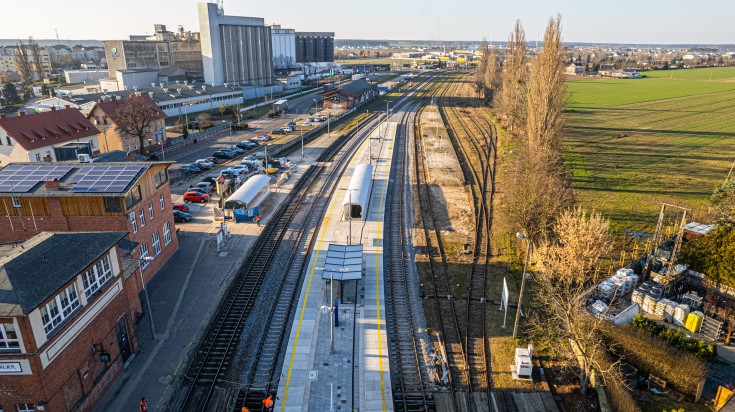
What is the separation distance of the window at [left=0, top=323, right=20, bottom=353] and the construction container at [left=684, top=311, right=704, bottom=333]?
110 ft

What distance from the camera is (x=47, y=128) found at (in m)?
53.0

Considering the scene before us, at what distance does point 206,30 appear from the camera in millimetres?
120875

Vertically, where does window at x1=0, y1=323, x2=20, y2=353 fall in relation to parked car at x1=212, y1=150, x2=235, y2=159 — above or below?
above

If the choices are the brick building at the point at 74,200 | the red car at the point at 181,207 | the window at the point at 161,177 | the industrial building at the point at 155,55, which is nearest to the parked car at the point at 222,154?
the red car at the point at 181,207

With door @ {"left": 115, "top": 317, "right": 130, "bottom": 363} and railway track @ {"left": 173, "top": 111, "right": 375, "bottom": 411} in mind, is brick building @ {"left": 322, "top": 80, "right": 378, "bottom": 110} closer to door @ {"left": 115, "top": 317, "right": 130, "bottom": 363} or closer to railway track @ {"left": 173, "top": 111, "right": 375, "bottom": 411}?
→ railway track @ {"left": 173, "top": 111, "right": 375, "bottom": 411}

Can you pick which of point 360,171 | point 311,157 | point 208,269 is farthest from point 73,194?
point 311,157

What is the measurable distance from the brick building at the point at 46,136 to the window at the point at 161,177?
2636 centimetres

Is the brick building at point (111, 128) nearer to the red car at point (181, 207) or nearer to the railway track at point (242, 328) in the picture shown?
the red car at point (181, 207)

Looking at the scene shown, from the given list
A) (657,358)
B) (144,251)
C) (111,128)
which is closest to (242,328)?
(144,251)

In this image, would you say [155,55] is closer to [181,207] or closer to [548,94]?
[181,207]

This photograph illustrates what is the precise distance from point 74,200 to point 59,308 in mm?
11667

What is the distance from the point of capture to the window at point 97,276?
1973 centimetres

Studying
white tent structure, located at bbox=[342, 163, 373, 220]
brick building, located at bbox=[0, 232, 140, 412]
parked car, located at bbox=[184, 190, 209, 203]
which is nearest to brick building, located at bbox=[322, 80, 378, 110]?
white tent structure, located at bbox=[342, 163, 373, 220]

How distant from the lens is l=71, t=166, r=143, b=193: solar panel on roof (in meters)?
27.0
